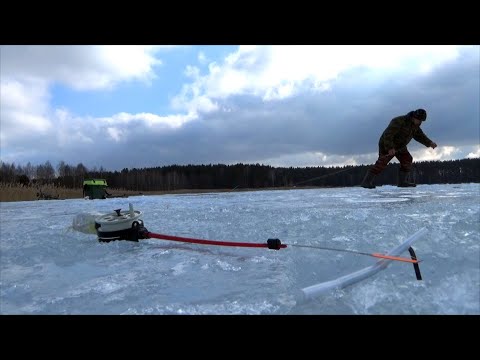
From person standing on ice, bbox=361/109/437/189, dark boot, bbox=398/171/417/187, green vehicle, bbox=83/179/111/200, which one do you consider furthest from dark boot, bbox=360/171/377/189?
green vehicle, bbox=83/179/111/200

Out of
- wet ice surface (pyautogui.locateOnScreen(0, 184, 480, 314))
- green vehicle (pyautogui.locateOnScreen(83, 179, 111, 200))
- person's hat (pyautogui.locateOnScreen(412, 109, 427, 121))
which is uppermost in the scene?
person's hat (pyautogui.locateOnScreen(412, 109, 427, 121))

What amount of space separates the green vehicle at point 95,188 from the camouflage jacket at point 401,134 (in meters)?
20.0

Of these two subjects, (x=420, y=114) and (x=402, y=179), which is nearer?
(x=420, y=114)

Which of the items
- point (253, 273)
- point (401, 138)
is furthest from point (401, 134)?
point (253, 273)

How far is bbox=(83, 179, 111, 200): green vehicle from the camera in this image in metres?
23.0

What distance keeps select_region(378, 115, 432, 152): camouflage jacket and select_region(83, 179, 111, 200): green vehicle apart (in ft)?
65.5

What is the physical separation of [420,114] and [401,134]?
492 mm

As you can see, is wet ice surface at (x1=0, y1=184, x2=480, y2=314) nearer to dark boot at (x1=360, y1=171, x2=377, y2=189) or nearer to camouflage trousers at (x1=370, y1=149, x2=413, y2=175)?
camouflage trousers at (x1=370, y1=149, x2=413, y2=175)

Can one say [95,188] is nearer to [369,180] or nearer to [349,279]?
[369,180]

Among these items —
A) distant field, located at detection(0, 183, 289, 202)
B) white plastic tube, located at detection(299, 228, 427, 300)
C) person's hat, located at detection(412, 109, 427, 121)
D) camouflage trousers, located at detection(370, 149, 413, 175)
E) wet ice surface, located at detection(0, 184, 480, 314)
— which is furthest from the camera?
distant field, located at detection(0, 183, 289, 202)

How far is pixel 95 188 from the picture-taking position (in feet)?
77.0

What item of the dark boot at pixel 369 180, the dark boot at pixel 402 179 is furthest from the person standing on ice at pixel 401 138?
the dark boot at pixel 402 179

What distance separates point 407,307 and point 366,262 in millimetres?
1155
